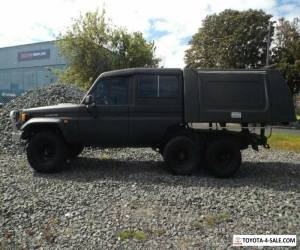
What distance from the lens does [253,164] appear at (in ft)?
31.7

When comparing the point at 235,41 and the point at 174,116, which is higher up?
the point at 235,41

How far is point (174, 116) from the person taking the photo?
26.6 ft

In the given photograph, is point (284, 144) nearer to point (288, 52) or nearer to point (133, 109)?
point (133, 109)

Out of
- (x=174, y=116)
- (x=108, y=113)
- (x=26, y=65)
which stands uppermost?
(x=26, y=65)

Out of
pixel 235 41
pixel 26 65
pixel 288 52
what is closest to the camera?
pixel 288 52

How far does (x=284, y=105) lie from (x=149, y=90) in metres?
3.00

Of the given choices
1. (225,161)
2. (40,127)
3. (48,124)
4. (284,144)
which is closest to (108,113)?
(48,124)

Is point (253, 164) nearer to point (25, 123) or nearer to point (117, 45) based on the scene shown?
point (25, 123)

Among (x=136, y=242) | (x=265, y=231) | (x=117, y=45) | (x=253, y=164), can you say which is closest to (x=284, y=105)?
(x=253, y=164)

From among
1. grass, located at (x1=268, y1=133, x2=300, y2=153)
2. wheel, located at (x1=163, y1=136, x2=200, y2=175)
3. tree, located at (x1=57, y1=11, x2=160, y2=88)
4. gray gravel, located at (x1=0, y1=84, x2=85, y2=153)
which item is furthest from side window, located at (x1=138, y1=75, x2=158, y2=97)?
tree, located at (x1=57, y1=11, x2=160, y2=88)

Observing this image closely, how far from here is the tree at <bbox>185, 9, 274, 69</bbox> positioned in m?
43.0

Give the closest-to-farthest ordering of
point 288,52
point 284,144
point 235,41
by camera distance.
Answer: point 284,144 → point 288,52 → point 235,41

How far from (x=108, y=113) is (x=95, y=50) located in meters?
23.5

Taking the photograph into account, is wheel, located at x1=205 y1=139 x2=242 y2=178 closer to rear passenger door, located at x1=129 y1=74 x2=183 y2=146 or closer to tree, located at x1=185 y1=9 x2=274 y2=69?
rear passenger door, located at x1=129 y1=74 x2=183 y2=146
